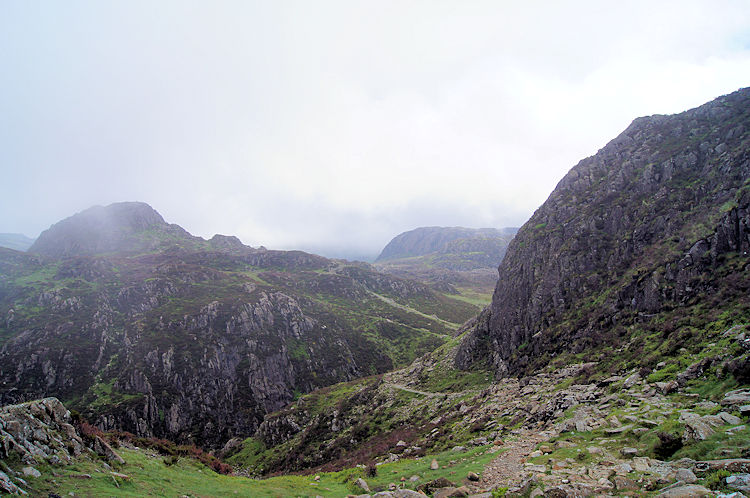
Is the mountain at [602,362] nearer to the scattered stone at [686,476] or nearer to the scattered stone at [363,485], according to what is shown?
the scattered stone at [686,476]

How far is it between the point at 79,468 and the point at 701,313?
4551cm

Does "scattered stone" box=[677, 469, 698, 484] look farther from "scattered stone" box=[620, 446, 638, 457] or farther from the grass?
the grass

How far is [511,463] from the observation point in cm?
1784

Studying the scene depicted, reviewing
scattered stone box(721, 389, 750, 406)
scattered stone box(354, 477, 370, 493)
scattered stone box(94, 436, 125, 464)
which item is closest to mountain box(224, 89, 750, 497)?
scattered stone box(721, 389, 750, 406)

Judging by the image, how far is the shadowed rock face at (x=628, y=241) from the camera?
108ft

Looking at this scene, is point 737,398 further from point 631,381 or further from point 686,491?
point 631,381

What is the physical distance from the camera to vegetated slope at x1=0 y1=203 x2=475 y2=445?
100312 mm

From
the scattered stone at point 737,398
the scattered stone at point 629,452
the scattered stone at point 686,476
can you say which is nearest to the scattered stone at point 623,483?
the scattered stone at point 686,476

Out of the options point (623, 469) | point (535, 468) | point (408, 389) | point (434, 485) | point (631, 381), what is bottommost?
point (408, 389)

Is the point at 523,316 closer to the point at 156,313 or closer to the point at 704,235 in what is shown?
the point at 704,235

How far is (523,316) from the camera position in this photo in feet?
177

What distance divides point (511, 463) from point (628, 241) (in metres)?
41.9

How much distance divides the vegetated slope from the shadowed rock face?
86.1 meters

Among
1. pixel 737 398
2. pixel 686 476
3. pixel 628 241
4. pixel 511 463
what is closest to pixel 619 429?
pixel 737 398
